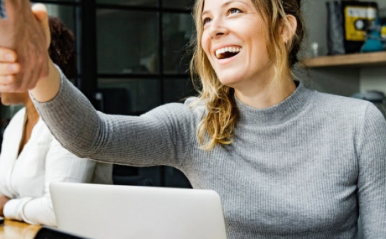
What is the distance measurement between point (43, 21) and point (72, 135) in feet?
1.79

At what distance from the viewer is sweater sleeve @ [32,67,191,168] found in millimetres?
1233

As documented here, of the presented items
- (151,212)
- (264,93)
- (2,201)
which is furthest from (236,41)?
(2,201)

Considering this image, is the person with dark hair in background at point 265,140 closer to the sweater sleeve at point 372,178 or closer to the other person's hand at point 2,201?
the sweater sleeve at point 372,178

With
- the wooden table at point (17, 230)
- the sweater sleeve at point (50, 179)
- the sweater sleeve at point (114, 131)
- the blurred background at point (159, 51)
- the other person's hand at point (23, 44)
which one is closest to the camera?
the other person's hand at point (23, 44)

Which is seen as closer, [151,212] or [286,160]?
[151,212]

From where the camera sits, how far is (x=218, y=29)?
1582 mm

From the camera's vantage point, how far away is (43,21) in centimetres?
79

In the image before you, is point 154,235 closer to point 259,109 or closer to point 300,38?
point 259,109

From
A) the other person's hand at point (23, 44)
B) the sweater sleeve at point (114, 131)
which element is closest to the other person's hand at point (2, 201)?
the sweater sleeve at point (114, 131)

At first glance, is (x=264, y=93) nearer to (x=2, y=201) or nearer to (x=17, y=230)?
(x=17, y=230)

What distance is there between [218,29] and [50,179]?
0.90 m

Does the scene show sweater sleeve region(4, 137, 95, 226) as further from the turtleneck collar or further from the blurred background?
the blurred background

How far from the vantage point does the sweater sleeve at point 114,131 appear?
123 centimetres

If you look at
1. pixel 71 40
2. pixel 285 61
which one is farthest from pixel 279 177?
pixel 71 40
